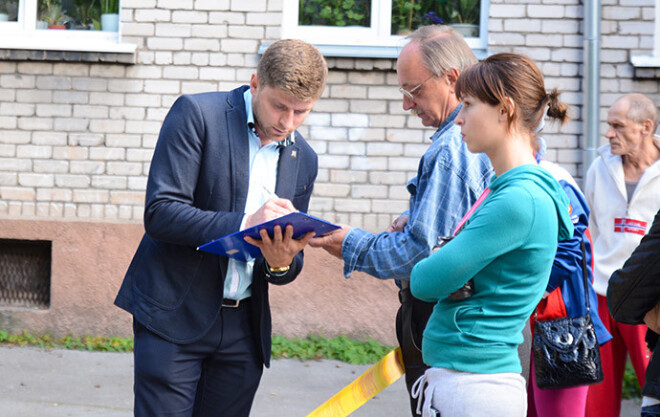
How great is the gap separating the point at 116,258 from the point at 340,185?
5.83ft

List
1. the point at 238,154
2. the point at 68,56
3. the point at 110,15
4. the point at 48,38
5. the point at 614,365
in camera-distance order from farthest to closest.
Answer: the point at 110,15 → the point at 48,38 → the point at 68,56 → the point at 614,365 → the point at 238,154

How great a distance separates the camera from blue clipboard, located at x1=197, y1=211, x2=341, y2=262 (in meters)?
2.51

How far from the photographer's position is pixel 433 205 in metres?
2.63

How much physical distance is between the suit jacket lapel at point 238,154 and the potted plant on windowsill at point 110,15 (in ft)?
13.6

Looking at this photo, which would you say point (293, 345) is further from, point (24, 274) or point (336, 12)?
point (336, 12)

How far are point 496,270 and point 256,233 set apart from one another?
76 centimetres

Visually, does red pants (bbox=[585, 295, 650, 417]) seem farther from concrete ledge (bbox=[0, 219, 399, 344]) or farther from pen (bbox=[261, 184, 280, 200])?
pen (bbox=[261, 184, 280, 200])

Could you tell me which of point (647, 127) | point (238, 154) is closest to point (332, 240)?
point (238, 154)

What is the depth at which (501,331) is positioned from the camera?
225cm

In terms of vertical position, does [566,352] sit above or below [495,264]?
below

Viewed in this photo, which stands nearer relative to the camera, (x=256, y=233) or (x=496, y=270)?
(x=496, y=270)

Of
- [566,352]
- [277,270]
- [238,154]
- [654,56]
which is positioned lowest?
[566,352]

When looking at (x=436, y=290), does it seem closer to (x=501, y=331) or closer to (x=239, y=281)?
(x=501, y=331)

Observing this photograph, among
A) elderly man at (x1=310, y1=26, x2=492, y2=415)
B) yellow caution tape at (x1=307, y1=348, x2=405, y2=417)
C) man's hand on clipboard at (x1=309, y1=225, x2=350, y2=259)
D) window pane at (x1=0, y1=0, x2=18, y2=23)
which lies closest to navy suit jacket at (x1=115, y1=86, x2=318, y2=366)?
man's hand on clipboard at (x1=309, y1=225, x2=350, y2=259)
